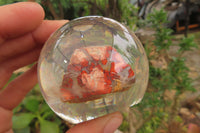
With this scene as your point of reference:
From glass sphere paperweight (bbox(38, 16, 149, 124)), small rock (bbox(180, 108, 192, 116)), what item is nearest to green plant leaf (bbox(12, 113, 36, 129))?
glass sphere paperweight (bbox(38, 16, 149, 124))

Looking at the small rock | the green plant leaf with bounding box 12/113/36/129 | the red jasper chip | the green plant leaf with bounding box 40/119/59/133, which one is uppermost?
the red jasper chip

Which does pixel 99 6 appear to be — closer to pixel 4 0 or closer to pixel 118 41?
pixel 4 0

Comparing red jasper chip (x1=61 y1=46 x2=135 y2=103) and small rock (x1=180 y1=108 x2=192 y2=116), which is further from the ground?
red jasper chip (x1=61 y1=46 x2=135 y2=103)

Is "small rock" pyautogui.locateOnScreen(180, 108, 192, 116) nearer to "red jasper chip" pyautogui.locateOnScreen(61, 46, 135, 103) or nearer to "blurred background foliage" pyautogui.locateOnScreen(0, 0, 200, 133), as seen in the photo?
"blurred background foliage" pyautogui.locateOnScreen(0, 0, 200, 133)

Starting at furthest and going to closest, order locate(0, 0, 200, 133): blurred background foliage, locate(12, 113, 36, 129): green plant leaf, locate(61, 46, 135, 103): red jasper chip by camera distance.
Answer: locate(12, 113, 36, 129): green plant leaf, locate(0, 0, 200, 133): blurred background foliage, locate(61, 46, 135, 103): red jasper chip

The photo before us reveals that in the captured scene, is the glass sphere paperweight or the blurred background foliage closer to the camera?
the glass sphere paperweight

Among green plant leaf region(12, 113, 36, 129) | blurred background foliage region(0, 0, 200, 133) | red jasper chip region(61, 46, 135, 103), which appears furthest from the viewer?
green plant leaf region(12, 113, 36, 129)

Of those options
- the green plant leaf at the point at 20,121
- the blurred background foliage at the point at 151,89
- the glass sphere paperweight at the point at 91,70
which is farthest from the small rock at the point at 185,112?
the green plant leaf at the point at 20,121
